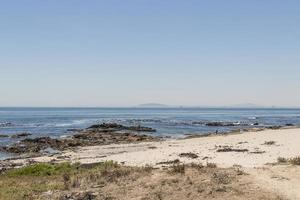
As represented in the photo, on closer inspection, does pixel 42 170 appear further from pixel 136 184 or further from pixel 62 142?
pixel 62 142

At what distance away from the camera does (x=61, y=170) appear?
21.6 m

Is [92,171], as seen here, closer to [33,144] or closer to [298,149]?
[298,149]

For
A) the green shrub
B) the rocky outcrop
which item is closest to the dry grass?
the green shrub

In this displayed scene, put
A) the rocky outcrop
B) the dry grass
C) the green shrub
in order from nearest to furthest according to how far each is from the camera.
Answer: the dry grass < the green shrub < the rocky outcrop

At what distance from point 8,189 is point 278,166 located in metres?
10.5

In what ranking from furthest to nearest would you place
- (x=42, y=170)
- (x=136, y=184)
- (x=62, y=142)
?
1. (x=62, y=142)
2. (x=42, y=170)
3. (x=136, y=184)

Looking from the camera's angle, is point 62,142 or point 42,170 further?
point 62,142

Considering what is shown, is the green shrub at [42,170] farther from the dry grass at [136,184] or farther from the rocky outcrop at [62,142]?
the rocky outcrop at [62,142]

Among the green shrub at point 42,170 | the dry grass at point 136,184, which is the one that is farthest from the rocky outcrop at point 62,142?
the dry grass at point 136,184

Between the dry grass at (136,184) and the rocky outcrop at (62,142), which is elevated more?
the dry grass at (136,184)

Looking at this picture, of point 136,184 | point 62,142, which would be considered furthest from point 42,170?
point 62,142

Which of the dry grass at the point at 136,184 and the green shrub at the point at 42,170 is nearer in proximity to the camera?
the dry grass at the point at 136,184

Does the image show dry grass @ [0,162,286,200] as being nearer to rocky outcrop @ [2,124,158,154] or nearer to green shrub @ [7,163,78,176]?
green shrub @ [7,163,78,176]

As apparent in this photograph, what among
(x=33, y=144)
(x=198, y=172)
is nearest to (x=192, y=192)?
(x=198, y=172)
